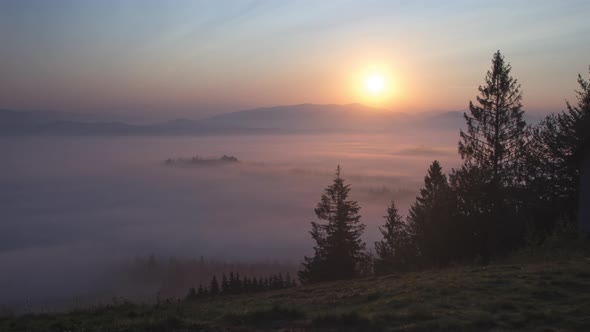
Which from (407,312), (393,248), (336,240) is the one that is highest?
(407,312)

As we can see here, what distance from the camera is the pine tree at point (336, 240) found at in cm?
3791

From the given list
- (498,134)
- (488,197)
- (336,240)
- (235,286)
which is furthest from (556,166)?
(235,286)

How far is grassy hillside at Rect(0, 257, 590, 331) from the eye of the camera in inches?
350

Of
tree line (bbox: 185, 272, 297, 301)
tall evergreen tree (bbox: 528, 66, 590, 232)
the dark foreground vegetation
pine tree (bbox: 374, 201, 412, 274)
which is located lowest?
tree line (bbox: 185, 272, 297, 301)

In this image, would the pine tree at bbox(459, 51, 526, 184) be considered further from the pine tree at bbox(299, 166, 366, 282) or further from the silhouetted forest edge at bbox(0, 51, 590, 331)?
the pine tree at bbox(299, 166, 366, 282)

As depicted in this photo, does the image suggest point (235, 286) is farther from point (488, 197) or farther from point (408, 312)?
point (408, 312)

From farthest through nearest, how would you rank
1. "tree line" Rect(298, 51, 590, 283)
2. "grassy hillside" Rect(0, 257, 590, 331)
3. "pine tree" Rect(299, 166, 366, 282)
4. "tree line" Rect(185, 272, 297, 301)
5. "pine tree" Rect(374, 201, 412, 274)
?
"pine tree" Rect(299, 166, 366, 282) → "pine tree" Rect(374, 201, 412, 274) → "tree line" Rect(185, 272, 297, 301) → "tree line" Rect(298, 51, 590, 283) → "grassy hillside" Rect(0, 257, 590, 331)

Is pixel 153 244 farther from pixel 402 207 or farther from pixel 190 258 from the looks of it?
pixel 402 207

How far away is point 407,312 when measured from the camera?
31.6 feet

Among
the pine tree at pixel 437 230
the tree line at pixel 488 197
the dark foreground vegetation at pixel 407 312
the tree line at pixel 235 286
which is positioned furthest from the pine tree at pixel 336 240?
the dark foreground vegetation at pixel 407 312

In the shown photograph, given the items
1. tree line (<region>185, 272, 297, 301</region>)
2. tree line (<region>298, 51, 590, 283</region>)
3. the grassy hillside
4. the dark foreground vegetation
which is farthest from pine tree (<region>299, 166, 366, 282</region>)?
the grassy hillside

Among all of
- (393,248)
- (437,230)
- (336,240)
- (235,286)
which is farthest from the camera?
(393,248)

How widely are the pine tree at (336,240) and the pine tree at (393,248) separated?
2.20m

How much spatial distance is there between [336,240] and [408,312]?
29.3 meters
